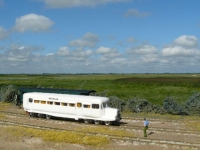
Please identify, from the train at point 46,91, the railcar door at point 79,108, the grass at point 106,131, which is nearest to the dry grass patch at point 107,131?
the grass at point 106,131

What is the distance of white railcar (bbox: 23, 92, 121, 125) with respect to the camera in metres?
23.7

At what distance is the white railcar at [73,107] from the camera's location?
23734 millimetres

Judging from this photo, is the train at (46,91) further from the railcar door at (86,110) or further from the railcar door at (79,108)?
the railcar door at (86,110)

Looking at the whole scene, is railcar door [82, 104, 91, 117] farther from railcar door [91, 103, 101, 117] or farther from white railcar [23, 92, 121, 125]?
railcar door [91, 103, 101, 117]

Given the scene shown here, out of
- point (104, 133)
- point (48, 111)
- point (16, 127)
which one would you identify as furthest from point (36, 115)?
point (104, 133)

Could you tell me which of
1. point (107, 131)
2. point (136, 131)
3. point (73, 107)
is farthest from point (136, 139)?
point (73, 107)

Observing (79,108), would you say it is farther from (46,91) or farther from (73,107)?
(46,91)

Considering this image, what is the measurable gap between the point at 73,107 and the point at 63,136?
19.1 feet

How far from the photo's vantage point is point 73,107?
82.6 ft

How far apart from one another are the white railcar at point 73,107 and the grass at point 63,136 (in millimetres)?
4097

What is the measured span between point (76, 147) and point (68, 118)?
1000cm

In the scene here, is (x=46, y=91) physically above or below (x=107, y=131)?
above

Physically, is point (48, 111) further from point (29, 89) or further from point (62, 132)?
point (29, 89)

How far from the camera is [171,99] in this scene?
33.4m
